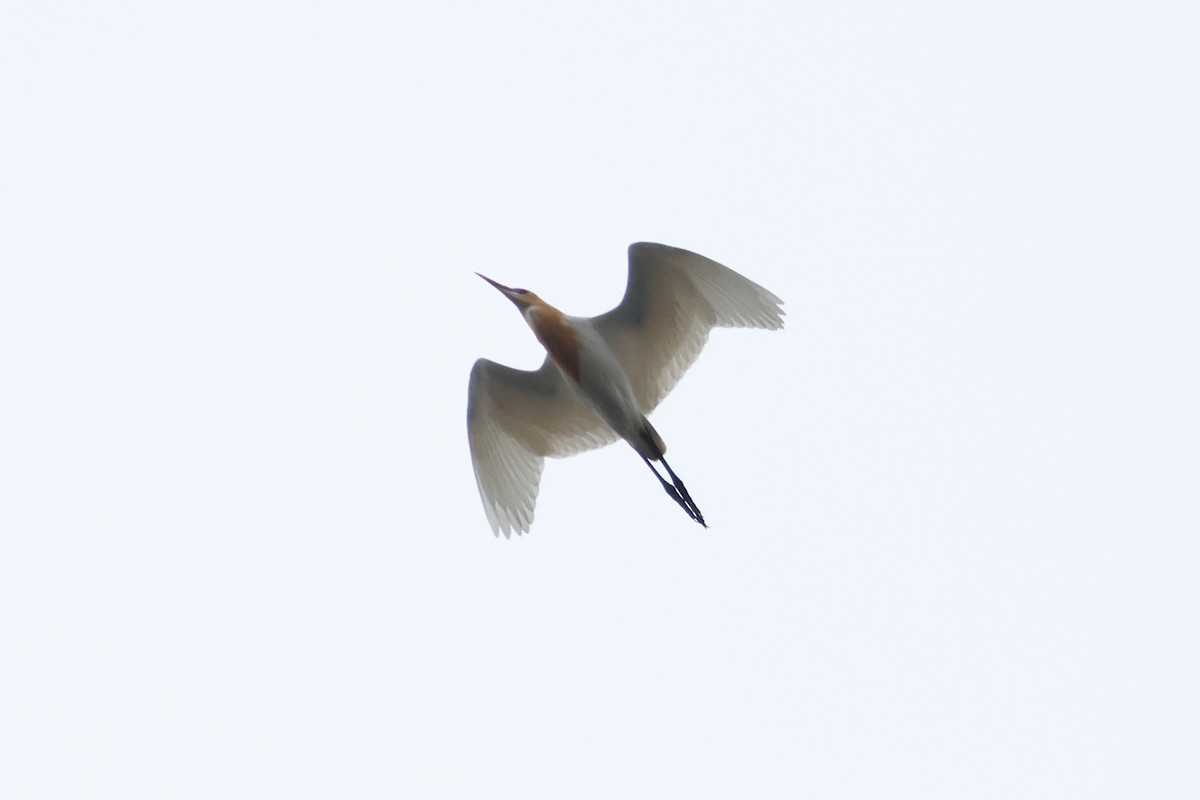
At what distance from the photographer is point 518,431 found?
1201 centimetres

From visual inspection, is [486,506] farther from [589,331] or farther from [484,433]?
[589,331]

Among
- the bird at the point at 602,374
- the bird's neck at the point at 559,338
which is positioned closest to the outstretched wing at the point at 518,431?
the bird at the point at 602,374

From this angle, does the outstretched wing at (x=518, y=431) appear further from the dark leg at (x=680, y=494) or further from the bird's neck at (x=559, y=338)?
the dark leg at (x=680, y=494)

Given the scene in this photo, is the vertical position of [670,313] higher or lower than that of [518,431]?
higher

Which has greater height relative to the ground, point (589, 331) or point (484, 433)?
point (589, 331)

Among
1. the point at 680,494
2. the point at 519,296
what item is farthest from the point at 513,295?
the point at 680,494

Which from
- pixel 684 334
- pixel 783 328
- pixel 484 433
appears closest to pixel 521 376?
pixel 484 433

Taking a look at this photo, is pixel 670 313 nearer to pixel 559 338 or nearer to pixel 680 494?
pixel 559 338

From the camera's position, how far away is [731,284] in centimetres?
1119

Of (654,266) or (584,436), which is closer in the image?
(654,266)

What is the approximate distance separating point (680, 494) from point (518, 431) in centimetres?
137

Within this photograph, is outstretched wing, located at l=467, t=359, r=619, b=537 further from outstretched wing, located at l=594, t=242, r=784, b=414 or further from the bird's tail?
the bird's tail

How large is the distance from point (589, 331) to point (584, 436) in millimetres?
1050

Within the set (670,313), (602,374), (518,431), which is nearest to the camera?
(602,374)
